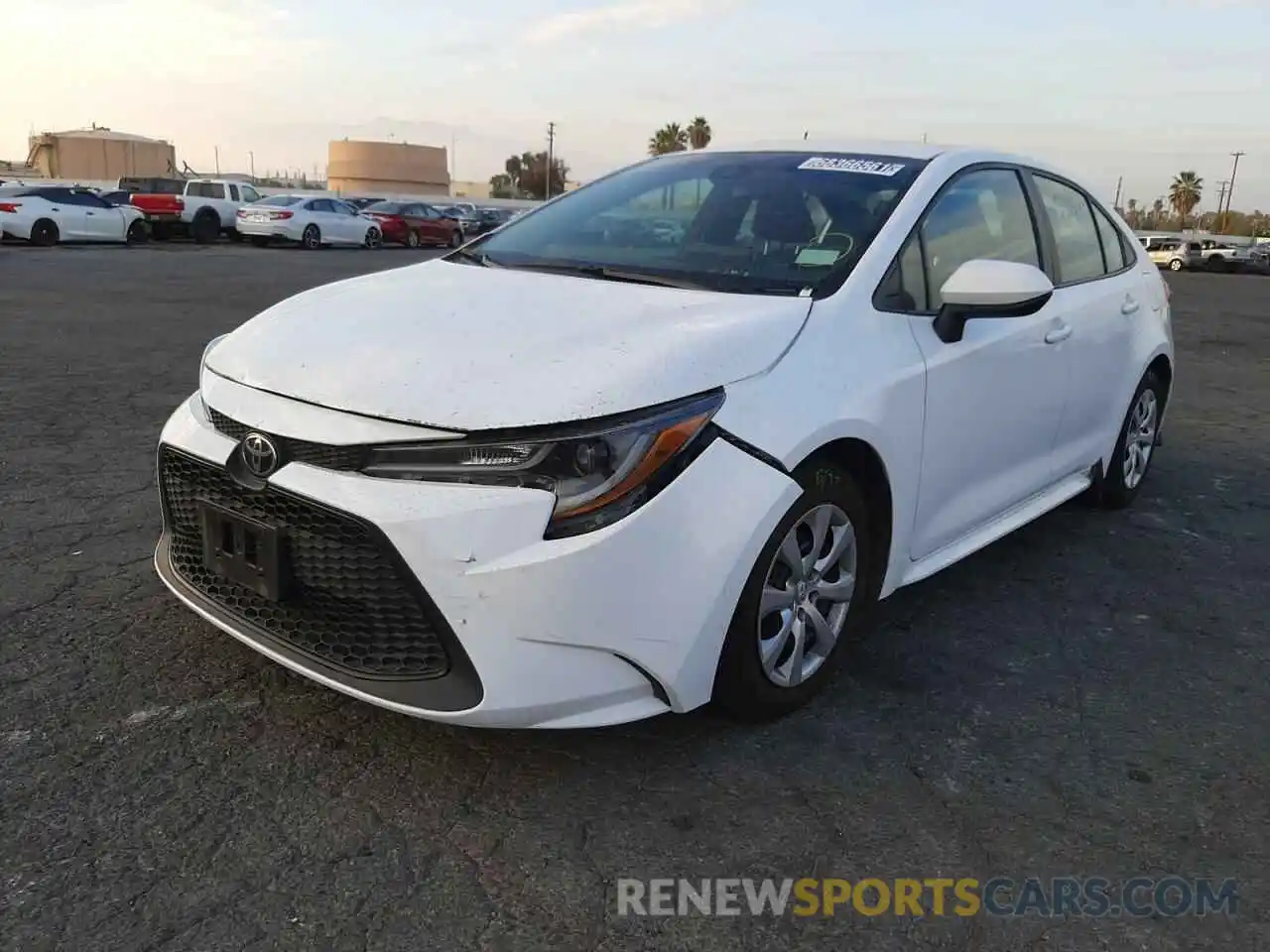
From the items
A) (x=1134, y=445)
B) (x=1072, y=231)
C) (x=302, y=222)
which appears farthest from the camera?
(x=302, y=222)

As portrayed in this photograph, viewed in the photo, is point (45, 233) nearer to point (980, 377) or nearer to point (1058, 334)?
point (1058, 334)

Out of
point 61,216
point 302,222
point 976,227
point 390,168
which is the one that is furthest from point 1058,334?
point 390,168

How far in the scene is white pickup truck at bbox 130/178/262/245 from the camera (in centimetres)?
2673

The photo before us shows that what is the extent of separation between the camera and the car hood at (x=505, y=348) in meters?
2.43

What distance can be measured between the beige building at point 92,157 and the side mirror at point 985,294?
75925 millimetres

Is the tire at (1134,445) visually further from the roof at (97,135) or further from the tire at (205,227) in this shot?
the roof at (97,135)

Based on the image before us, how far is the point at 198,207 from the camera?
2744 centimetres

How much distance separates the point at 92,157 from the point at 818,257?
79.5 meters

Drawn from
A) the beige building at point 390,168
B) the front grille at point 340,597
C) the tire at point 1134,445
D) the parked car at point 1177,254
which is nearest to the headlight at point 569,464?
the front grille at point 340,597

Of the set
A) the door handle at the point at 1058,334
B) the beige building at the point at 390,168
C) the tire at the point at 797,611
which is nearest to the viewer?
the tire at the point at 797,611

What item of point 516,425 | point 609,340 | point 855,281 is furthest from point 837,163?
point 516,425

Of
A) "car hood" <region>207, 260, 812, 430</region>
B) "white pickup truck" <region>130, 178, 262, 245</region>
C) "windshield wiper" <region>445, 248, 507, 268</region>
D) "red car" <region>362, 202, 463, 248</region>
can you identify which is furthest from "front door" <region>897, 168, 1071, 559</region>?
"red car" <region>362, 202, 463, 248</region>

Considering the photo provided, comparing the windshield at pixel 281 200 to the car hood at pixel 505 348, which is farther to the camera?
the windshield at pixel 281 200

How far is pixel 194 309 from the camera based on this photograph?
482 inches
